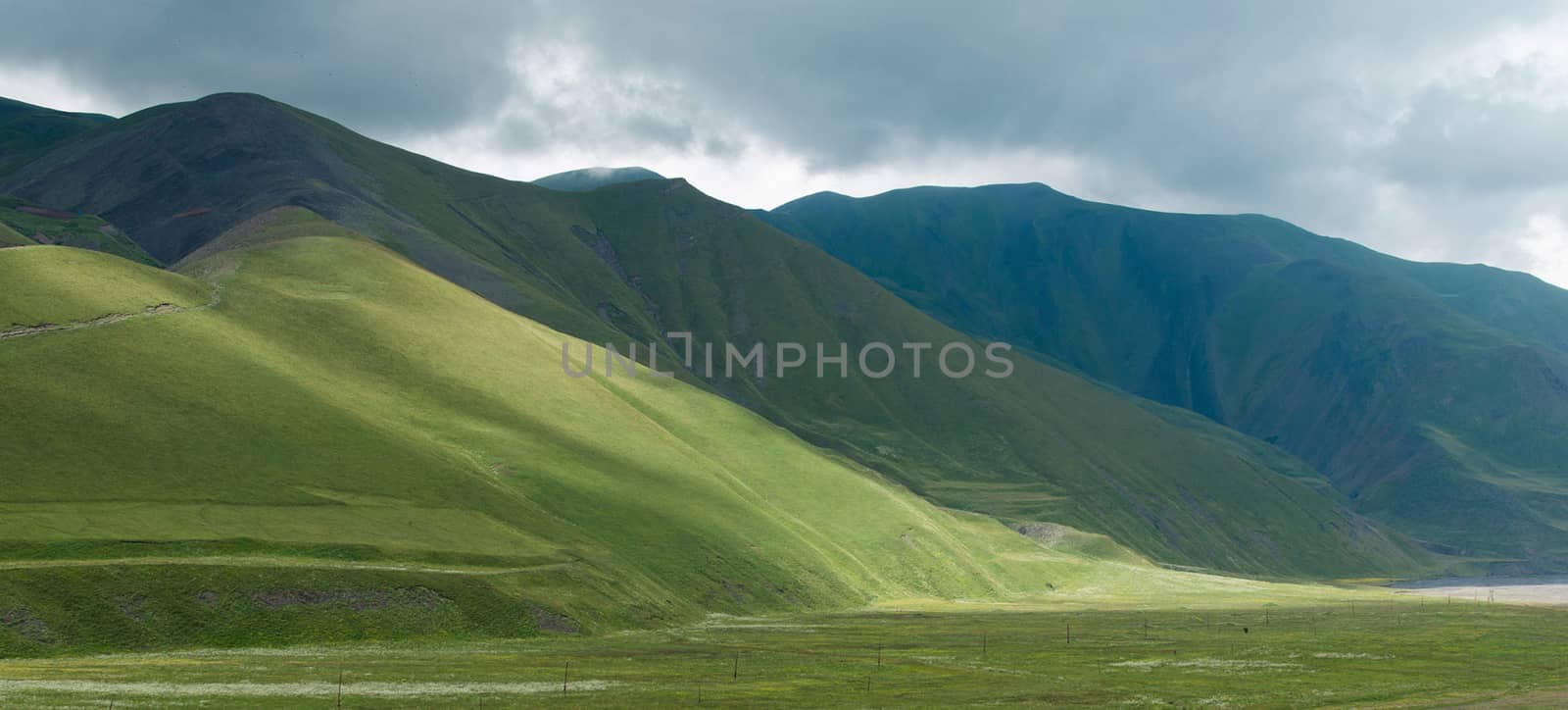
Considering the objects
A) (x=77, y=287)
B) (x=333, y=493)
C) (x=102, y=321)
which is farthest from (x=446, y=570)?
(x=77, y=287)

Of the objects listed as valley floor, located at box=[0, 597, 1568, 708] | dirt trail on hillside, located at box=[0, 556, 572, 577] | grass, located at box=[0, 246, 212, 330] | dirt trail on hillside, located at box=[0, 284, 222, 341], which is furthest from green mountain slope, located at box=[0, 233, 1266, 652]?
valley floor, located at box=[0, 597, 1568, 708]

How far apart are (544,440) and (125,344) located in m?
52.5

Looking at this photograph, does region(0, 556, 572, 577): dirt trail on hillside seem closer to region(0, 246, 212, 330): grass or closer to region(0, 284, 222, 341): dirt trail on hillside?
region(0, 284, 222, 341): dirt trail on hillside

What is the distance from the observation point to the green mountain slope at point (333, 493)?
103312mm

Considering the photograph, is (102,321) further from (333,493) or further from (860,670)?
(860,670)

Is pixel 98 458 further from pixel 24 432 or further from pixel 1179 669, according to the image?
pixel 1179 669

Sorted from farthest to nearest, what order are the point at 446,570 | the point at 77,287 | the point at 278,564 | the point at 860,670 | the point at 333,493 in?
the point at 77,287 < the point at 333,493 < the point at 446,570 < the point at 278,564 < the point at 860,670

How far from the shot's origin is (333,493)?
134625 millimetres

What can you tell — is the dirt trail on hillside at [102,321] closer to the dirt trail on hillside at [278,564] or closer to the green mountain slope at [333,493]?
the green mountain slope at [333,493]

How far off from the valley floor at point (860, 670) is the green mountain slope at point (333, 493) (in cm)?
712

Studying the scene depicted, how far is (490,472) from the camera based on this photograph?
156500 millimetres

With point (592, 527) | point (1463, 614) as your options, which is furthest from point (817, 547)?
point (1463, 614)

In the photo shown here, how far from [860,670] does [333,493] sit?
69093mm

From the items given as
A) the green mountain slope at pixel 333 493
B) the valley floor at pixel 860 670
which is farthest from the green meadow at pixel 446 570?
the valley floor at pixel 860 670
